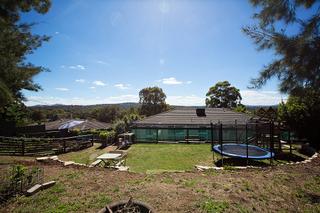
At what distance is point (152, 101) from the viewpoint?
47.4m

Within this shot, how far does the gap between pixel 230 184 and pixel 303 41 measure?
171 inches

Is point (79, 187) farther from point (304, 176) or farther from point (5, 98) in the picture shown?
point (304, 176)

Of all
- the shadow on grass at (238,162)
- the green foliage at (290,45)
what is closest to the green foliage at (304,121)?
the shadow on grass at (238,162)

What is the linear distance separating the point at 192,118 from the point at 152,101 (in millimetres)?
26276

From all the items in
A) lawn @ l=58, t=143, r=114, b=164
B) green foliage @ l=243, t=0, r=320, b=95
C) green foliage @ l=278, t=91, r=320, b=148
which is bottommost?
lawn @ l=58, t=143, r=114, b=164

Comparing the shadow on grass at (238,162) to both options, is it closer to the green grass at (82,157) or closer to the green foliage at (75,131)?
the green grass at (82,157)

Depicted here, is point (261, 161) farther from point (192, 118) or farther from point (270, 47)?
point (192, 118)

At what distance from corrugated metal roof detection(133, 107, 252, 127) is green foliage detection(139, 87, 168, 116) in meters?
22.9

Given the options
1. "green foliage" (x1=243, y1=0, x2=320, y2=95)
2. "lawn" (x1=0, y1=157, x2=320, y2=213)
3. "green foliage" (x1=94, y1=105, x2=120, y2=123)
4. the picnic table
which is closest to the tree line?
"green foliage" (x1=243, y1=0, x2=320, y2=95)

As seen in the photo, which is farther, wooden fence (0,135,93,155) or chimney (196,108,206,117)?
chimney (196,108,206,117)

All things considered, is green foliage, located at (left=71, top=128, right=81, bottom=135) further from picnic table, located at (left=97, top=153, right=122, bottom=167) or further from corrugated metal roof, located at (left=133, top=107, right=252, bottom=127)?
picnic table, located at (left=97, top=153, right=122, bottom=167)

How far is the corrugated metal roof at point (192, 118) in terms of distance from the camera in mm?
20494

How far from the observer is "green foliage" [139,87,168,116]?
4700 cm

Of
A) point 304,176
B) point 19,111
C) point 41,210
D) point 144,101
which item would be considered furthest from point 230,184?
point 144,101
